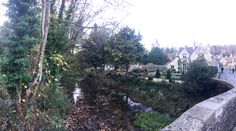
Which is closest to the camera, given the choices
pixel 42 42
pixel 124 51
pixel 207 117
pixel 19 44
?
pixel 207 117

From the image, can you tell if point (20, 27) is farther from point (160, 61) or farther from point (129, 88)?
point (160, 61)

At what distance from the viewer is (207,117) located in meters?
4.81

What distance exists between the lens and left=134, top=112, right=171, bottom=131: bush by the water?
18828mm

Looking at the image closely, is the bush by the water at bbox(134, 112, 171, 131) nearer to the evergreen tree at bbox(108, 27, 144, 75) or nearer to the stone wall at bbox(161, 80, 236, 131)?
the stone wall at bbox(161, 80, 236, 131)

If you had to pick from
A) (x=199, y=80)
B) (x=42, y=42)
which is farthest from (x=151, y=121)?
(x=199, y=80)

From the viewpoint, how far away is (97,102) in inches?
1005

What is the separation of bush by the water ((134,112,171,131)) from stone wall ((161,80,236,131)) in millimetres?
11925

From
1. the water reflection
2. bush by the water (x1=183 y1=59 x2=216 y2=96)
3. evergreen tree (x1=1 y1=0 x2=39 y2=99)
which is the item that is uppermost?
evergreen tree (x1=1 y1=0 x2=39 y2=99)

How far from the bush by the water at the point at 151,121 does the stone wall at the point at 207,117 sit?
11925 millimetres

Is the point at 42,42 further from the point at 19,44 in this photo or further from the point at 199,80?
the point at 199,80

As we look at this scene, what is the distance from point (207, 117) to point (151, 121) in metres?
15.8

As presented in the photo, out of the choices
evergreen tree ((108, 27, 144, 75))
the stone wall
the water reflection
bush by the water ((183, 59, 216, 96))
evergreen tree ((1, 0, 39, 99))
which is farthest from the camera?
evergreen tree ((108, 27, 144, 75))

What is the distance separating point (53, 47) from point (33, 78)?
3905 millimetres

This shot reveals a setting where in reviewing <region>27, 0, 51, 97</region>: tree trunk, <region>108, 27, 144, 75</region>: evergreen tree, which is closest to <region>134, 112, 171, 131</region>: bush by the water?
<region>27, 0, 51, 97</region>: tree trunk
